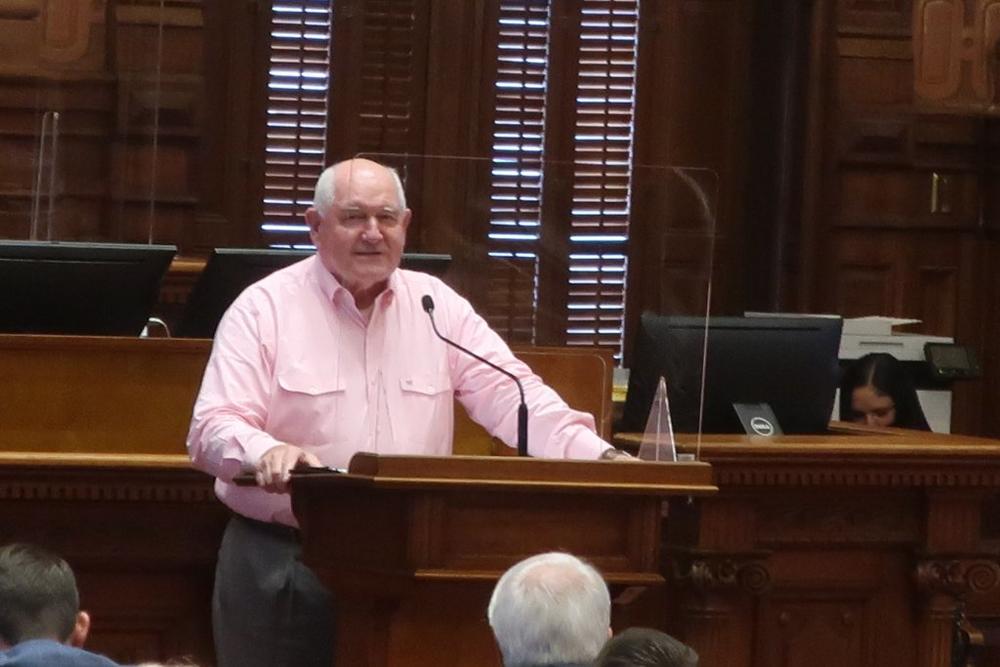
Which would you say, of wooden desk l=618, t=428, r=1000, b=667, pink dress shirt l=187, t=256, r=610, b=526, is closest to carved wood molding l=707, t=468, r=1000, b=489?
wooden desk l=618, t=428, r=1000, b=667

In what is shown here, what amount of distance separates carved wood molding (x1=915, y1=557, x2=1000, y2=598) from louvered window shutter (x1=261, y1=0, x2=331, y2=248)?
3.53 metres

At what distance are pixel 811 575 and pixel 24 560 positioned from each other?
2.46m

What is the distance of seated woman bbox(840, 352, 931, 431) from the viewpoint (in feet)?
19.1

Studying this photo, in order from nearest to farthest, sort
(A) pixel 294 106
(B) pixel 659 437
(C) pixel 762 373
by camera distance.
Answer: (B) pixel 659 437 < (C) pixel 762 373 < (A) pixel 294 106

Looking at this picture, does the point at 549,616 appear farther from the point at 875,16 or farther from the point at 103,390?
the point at 875,16

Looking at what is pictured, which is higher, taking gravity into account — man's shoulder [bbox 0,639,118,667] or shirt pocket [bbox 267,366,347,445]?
shirt pocket [bbox 267,366,347,445]

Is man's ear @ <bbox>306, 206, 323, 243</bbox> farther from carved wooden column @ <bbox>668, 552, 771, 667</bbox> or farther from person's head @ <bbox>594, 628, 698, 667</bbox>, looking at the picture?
person's head @ <bbox>594, 628, 698, 667</bbox>

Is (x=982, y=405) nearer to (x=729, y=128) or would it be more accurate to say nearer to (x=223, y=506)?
(x=729, y=128)

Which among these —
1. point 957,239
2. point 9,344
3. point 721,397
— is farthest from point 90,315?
point 957,239

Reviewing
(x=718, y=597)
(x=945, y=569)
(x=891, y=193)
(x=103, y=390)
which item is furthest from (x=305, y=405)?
(x=891, y=193)

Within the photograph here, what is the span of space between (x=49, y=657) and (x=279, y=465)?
1085 mm

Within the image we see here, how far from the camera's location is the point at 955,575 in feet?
14.8

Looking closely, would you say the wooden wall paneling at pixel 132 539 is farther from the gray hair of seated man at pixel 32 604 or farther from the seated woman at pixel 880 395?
the seated woman at pixel 880 395

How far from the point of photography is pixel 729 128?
7883mm
